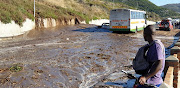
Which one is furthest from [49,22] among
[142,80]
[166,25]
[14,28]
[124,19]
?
[142,80]

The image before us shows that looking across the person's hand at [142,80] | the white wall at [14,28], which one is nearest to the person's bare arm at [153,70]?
the person's hand at [142,80]

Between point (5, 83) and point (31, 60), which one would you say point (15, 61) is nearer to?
point (31, 60)

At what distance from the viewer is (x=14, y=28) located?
78.3 ft

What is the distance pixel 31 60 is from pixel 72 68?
3.01 metres

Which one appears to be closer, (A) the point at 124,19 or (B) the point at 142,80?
(B) the point at 142,80

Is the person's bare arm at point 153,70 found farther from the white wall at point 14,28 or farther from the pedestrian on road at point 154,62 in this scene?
the white wall at point 14,28

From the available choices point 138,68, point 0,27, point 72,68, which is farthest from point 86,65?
point 0,27

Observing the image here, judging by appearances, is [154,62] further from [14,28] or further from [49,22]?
[49,22]

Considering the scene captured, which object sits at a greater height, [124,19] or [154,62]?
[124,19]

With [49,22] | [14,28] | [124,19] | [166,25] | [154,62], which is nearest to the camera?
[154,62]

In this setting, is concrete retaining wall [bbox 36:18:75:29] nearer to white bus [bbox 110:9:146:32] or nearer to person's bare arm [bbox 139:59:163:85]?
white bus [bbox 110:9:146:32]

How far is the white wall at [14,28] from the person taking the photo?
21492 millimetres

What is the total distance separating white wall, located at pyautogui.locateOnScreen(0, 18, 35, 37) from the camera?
21492 mm

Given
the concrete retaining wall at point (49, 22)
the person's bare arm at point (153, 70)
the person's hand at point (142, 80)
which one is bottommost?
the person's hand at point (142, 80)
